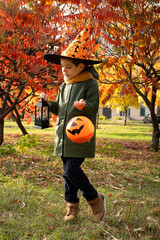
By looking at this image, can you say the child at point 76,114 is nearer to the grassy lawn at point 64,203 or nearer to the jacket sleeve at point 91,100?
the jacket sleeve at point 91,100

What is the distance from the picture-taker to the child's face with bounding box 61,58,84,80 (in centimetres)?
308

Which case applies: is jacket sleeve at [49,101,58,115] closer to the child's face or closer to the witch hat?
the child's face

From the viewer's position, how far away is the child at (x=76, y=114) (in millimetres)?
2922

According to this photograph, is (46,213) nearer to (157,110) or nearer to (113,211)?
(113,211)

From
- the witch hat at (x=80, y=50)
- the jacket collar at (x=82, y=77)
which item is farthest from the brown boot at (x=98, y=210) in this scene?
the witch hat at (x=80, y=50)

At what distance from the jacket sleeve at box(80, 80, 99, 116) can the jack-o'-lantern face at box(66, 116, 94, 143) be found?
0.10 meters

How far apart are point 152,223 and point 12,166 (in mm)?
3412

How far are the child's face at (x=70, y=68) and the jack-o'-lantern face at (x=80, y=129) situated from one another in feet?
1.91

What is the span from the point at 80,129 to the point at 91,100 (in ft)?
1.37

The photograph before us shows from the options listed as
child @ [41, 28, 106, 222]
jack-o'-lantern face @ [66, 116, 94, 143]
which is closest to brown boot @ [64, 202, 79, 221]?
child @ [41, 28, 106, 222]

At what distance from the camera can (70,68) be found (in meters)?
3.08

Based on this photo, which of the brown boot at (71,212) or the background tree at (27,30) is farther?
the background tree at (27,30)

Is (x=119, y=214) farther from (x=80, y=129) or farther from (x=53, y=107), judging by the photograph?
(x=53, y=107)

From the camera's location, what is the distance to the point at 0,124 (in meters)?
8.35
